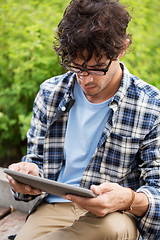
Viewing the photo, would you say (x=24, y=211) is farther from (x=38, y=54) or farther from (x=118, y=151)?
(x=38, y=54)

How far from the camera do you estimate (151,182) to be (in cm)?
182

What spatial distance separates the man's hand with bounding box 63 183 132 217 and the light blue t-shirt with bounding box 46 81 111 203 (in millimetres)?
378

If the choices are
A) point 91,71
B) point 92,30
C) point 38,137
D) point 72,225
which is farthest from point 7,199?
point 92,30

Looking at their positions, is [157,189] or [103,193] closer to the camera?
[103,193]

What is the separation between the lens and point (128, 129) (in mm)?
1923

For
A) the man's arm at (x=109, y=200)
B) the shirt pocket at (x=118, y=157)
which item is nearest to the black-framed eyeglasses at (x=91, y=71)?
the shirt pocket at (x=118, y=157)

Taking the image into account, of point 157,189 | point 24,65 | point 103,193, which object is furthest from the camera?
point 24,65

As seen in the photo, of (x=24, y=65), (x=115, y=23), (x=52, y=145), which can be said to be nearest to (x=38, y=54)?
(x=24, y=65)

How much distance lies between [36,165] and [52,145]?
15 centimetres

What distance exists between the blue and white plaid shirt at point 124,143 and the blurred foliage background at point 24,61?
845mm

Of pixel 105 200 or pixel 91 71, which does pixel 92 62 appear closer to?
pixel 91 71

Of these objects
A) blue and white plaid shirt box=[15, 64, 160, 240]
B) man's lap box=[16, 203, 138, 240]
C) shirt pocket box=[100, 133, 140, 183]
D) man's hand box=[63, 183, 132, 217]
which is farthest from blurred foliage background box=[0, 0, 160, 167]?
man's hand box=[63, 183, 132, 217]

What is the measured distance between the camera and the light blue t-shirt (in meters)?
1.99

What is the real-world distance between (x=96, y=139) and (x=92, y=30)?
0.65 metres
